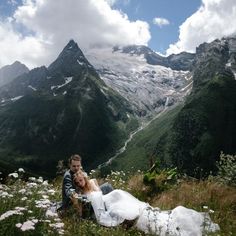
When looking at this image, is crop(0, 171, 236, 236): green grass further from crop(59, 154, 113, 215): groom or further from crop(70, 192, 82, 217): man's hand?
crop(59, 154, 113, 215): groom

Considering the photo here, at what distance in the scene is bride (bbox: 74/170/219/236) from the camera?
10875mm

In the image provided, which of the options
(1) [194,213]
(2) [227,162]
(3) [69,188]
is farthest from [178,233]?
(2) [227,162]

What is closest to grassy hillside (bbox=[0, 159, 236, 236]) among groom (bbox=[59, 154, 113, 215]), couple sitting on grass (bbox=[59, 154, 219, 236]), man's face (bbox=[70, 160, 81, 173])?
couple sitting on grass (bbox=[59, 154, 219, 236])

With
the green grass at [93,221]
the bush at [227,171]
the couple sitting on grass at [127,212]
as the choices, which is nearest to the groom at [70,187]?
the couple sitting on grass at [127,212]

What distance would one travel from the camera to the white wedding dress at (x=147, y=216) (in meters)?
10.9

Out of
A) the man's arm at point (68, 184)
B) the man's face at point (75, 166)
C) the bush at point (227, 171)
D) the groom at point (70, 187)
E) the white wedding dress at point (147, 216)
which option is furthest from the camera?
the bush at point (227, 171)

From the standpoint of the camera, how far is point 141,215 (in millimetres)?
11688

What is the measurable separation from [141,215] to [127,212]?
480 millimetres

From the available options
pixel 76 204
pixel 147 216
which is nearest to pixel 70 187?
pixel 76 204

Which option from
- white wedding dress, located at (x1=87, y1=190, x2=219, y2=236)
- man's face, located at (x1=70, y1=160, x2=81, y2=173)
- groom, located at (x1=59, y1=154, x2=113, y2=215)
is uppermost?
man's face, located at (x1=70, y1=160, x2=81, y2=173)

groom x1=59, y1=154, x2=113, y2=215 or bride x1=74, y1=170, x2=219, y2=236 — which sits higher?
groom x1=59, y1=154, x2=113, y2=215

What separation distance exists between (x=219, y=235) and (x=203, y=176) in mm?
6309

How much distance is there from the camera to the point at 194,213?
37.7 ft

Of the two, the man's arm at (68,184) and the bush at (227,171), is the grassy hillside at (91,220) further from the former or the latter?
the man's arm at (68,184)
